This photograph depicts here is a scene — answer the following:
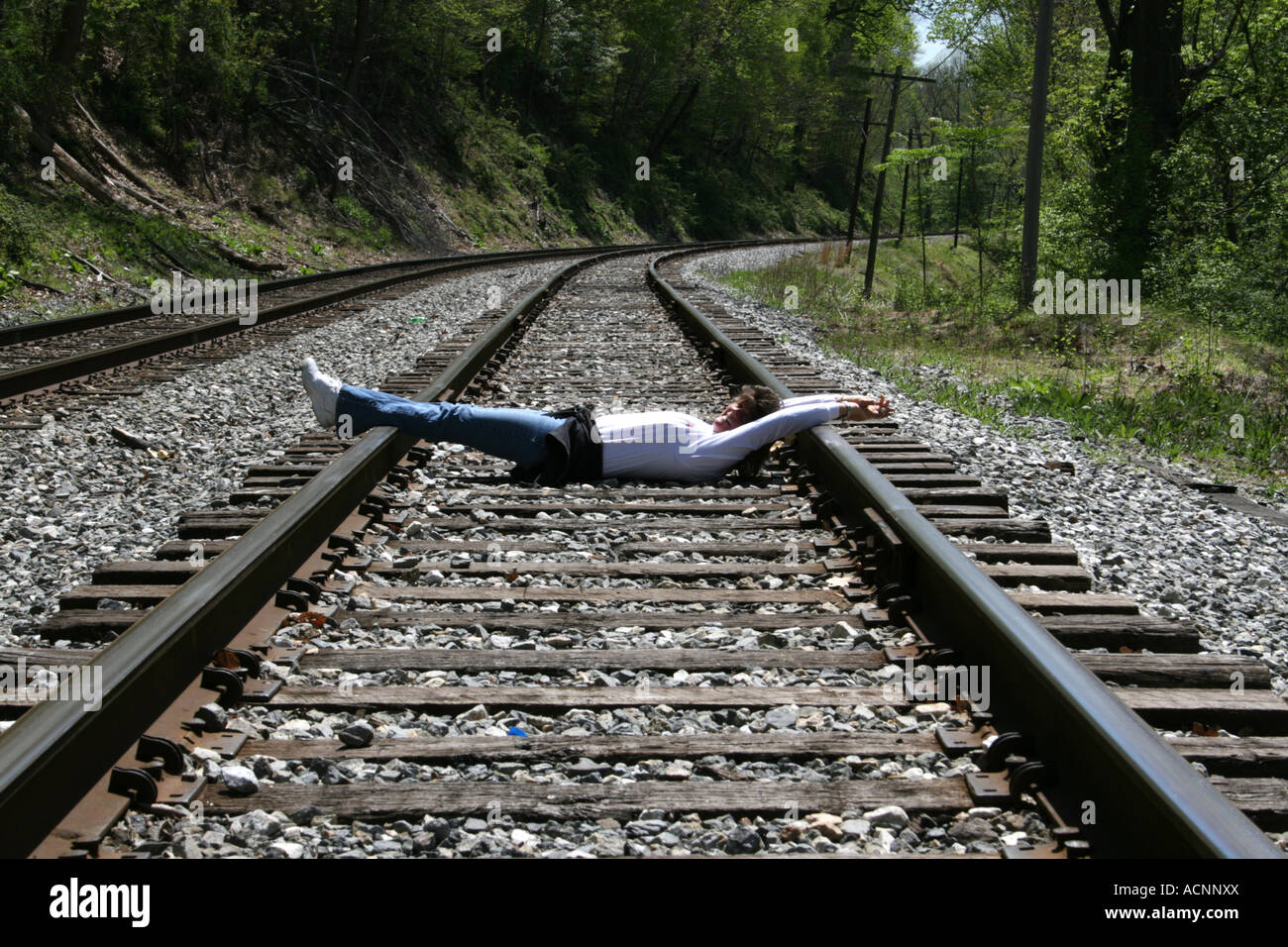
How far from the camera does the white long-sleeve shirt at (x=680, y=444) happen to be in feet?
17.3

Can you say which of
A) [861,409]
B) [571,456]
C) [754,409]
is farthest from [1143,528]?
[571,456]

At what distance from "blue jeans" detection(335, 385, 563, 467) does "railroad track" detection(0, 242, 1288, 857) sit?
1.92 ft

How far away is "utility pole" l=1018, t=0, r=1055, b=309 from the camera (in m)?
12.7

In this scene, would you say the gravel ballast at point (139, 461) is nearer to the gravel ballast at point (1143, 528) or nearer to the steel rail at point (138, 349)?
the steel rail at point (138, 349)

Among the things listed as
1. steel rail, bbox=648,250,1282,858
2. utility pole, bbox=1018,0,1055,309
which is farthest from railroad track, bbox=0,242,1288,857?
utility pole, bbox=1018,0,1055,309

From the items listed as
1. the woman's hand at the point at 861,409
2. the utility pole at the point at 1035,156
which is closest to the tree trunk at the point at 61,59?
the utility pole at the point at 1035,156

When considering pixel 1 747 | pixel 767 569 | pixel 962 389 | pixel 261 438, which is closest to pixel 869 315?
pixel 962 389

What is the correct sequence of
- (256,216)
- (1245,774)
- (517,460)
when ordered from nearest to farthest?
(1245,774) → (517,460) → (256,216)

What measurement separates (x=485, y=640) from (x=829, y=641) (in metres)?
1.02

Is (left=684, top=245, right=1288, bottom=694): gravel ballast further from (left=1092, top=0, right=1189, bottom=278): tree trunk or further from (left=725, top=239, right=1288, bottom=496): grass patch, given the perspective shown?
(left=1092, top=0, right=1189, bottom=278): tree trunk

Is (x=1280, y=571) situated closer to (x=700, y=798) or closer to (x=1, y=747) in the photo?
(x=700, y=798)

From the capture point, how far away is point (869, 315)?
15.1m

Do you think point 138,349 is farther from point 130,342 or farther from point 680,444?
point 680,444

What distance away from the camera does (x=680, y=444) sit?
529cm
